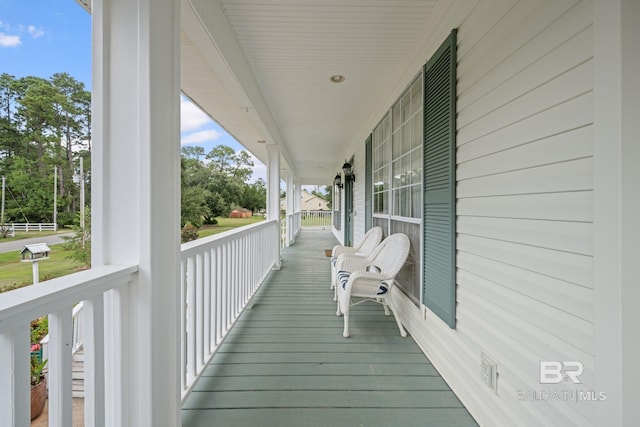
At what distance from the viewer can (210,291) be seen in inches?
87.3

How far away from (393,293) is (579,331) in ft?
7.73

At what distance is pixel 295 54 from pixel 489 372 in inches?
117

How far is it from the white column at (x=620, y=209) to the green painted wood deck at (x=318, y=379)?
1.01m

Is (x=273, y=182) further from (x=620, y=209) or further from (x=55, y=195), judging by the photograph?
(x=620, y=209)

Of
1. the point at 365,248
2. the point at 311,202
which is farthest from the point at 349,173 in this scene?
the point at 311,202

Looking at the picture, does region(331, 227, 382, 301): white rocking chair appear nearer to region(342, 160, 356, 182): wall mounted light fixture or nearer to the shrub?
the shrub

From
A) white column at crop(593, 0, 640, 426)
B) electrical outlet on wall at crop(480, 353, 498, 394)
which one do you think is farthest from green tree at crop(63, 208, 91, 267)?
electrical outlet on wall at crop(480, 353, 498, 394)

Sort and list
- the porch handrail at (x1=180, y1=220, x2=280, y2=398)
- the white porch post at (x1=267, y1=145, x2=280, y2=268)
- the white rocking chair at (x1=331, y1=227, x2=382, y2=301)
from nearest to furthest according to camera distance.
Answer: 1. the porch handrail at (x1=180, y1=220, x2=280, y2=398)
2. the white rocking chair at (x1=331, y1=227, x2=382, y2=301)
3. the white porch post at (x1=267, y1=145, x2=280, y2=268)

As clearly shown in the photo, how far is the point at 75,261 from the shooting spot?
3.54 ft

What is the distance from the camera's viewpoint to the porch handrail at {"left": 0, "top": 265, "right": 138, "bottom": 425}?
2.42 feet

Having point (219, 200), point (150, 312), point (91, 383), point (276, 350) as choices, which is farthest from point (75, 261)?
point (219, 200)

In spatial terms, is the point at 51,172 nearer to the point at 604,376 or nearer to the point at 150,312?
the point at 150,312

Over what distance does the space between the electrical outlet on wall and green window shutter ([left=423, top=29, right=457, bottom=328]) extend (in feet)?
1.14

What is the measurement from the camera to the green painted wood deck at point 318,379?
167 centimetres
